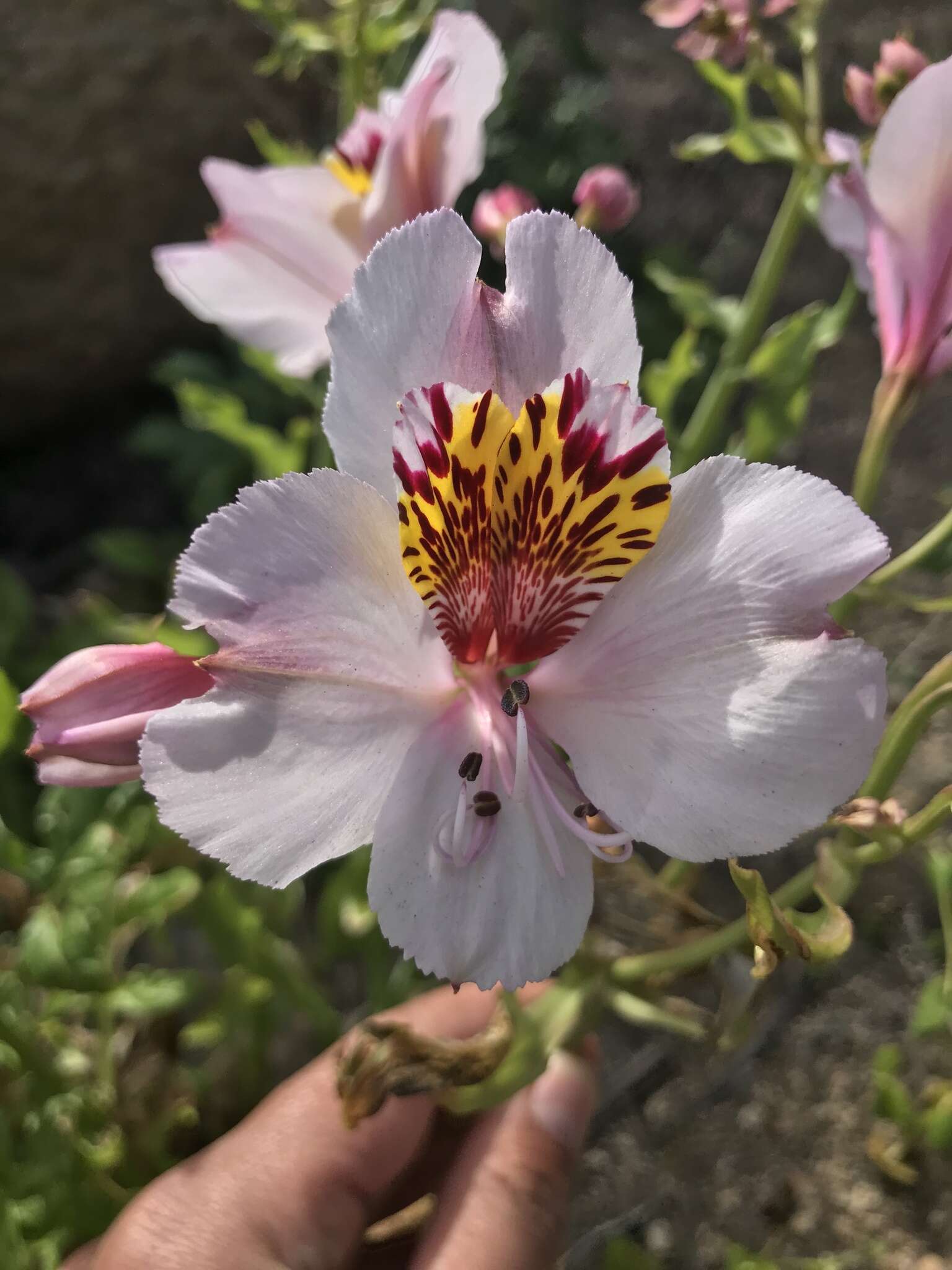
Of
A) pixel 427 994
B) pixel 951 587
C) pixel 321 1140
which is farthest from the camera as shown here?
pixel 951 587

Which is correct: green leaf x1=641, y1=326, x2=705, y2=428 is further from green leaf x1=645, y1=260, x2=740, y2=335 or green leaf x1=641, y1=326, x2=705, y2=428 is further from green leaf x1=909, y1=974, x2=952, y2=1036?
green leaf x1=909, y1=974, x2=952, y2=1036

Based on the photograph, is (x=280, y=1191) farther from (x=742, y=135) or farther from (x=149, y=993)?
(x=742, y=135)

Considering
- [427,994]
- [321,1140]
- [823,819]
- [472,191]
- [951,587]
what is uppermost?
[823,819]

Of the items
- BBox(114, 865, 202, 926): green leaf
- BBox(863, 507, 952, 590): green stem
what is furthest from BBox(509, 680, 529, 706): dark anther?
BBox(114, 865, 202, 926): green leaf

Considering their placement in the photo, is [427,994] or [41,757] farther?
[427,994]

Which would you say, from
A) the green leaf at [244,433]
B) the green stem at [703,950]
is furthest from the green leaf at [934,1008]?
the green leaf at [244,433]

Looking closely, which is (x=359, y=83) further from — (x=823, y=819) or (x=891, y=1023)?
(x=891, y=1023)

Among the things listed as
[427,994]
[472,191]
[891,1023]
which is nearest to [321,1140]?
[427,994]
